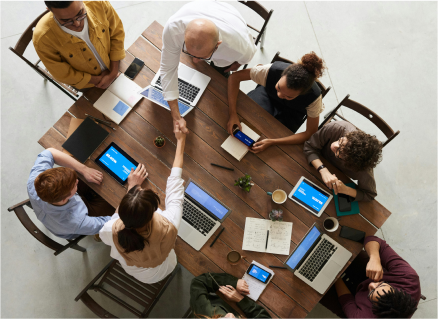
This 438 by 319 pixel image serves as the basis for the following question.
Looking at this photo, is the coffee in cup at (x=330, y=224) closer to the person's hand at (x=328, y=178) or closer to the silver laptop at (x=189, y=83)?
the person's hand at (x=328, y=178)

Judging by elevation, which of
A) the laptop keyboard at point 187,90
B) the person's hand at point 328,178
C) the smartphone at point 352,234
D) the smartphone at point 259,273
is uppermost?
the person's hand at point 328,178

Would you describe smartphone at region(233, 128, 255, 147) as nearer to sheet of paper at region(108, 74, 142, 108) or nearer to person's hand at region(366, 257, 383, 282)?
sheet of paper at region(108, 74, 142, 108)

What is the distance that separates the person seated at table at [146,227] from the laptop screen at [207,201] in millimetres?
147

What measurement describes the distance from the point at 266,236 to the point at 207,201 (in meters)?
0.49

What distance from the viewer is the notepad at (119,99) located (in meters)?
2.08

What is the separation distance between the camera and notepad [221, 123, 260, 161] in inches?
81.4

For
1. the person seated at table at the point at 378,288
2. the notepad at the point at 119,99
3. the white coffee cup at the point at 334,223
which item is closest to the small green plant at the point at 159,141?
the notepad at the point at 119,99

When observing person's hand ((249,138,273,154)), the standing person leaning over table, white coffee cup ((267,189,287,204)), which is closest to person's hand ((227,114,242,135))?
the standing person leaning over table

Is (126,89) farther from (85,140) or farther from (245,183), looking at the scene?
(245,183)

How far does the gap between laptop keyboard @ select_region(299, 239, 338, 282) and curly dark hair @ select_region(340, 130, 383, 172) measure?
0.60m

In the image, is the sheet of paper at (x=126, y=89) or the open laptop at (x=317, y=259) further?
the sheet of paper at (x=126, y=89)

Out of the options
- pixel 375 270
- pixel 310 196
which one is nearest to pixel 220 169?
pixel 310 196

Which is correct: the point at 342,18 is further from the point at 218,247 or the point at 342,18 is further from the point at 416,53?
the point at 218,247

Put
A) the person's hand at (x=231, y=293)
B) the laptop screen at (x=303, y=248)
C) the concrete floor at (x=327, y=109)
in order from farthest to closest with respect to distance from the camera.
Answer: the concrete floor at (x=327, y=109)
the laptop screen at (x=303, y=248)
the person's hand at (x=231, y=293)
